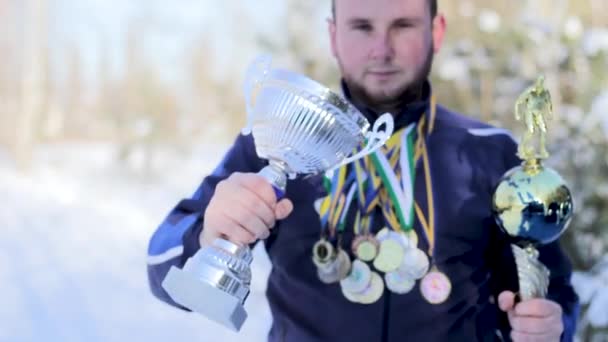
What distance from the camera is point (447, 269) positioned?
0.88 metres

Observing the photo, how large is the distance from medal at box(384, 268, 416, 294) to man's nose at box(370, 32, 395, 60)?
0.98 feet

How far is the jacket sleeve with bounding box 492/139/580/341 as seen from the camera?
87 cm

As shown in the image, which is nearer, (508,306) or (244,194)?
(244,194)

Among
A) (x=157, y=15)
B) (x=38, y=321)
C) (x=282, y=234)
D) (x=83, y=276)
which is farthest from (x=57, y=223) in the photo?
(x=282, y=234)

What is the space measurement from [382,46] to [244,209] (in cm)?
A: 34

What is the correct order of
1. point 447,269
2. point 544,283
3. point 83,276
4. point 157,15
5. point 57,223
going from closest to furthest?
point 544,283
point 447,269
point 83,276
point 57,223
point 157,15

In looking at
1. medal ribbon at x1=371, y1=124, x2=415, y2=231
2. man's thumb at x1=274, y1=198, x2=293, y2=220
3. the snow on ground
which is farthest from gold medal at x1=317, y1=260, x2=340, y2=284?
the snow on ground

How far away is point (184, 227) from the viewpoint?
82 cm

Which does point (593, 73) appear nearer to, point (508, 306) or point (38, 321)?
point (508, 306)

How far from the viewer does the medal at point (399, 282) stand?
2.83 feet

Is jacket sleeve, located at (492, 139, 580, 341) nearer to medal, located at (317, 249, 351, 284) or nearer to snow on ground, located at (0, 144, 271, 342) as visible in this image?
medal, located at (317, 249, 351, 284)

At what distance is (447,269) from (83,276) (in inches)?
76.8

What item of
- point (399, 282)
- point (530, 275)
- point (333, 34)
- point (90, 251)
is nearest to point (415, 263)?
point (399, 282)

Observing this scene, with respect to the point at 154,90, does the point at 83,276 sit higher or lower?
lower
